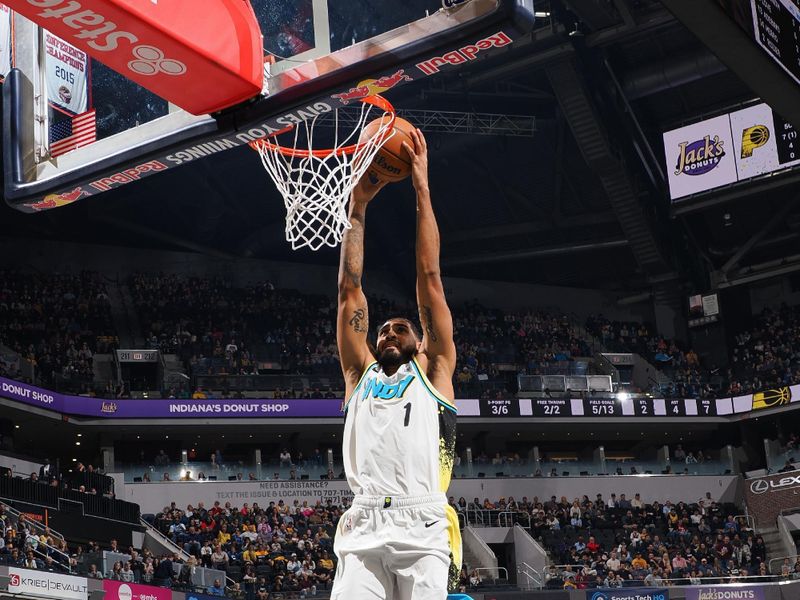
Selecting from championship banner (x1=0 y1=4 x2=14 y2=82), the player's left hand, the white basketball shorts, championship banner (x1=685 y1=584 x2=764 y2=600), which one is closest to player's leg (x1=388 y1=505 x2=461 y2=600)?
the white basketball shorts

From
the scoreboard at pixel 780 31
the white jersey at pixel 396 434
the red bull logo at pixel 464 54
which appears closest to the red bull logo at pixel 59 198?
the red bull logo at pixel 464 54

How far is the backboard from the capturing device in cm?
607

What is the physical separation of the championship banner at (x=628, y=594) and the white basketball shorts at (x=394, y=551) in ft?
65.6

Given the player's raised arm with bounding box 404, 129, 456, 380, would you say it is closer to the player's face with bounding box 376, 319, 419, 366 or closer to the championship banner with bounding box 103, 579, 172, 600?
the player's face with bounding box 376, 319, 419, 366

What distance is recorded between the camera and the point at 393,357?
213 inches

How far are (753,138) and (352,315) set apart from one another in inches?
1063

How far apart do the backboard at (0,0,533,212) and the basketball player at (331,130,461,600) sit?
831 mm

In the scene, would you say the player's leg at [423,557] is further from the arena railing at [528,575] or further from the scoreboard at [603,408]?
the scoreboard at [603,408]

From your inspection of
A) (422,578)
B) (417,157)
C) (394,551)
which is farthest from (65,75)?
(422,578)

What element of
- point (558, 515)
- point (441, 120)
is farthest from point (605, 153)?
point (558, 515)

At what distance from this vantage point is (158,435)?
1227 inches

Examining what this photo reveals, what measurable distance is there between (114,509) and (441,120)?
1560 cm

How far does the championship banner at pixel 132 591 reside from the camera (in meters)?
19.8

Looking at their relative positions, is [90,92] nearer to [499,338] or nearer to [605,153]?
[605,153]
